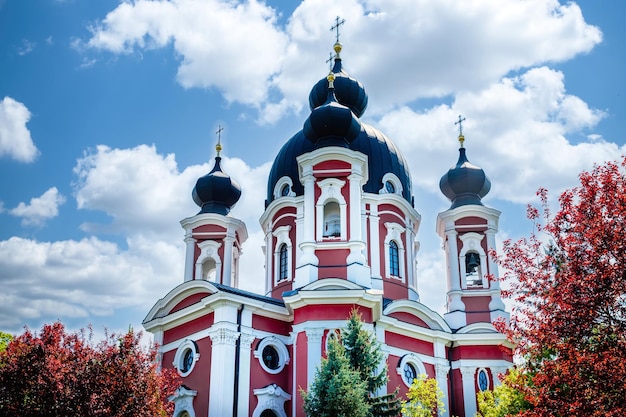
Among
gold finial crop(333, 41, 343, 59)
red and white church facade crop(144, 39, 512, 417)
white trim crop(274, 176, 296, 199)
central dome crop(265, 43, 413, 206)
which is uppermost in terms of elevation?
gold finial crop(333, 41, 343, 59)

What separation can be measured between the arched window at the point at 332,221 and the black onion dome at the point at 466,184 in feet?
22.5

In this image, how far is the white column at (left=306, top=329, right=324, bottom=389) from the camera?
20.9m

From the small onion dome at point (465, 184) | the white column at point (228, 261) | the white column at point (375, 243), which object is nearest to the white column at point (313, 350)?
the white column at point (375, 243)

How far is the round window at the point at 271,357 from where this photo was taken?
2223cm

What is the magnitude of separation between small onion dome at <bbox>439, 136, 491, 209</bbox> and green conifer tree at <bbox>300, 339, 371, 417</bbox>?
14.0m

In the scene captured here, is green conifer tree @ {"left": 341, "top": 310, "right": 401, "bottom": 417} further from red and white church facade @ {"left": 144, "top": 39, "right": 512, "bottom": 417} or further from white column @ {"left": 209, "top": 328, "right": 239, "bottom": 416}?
white column @ {"left": 209, "top": 328, "right": 239, "bottom": 416}

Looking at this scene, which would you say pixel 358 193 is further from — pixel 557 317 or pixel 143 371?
pixel 557 317

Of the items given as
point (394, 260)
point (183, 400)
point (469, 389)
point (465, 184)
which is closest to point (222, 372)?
point (183, 400)

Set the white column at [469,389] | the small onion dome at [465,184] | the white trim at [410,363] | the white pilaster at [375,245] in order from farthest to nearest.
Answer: the small onion dome at [465,184] → the white pilaster at [375,245] → the white column at [469,389] → the white trim at [410,363]

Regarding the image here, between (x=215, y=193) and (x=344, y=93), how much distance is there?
713 centimetres

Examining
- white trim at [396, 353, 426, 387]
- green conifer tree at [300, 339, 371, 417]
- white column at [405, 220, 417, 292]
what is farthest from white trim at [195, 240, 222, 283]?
green conifer tree at [300, 339, 371, 417]

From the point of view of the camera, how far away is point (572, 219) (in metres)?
11.3

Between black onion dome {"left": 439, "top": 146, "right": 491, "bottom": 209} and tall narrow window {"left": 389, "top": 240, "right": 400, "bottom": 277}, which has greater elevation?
black onion dome {"left": 439, "top": 146, "right": 491, "bottom": 209}

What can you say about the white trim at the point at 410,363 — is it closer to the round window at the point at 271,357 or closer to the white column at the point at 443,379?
the white column at the point at 443,379
